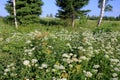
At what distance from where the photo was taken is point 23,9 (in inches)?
1078

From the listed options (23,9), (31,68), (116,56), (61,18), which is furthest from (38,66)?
(61,18)

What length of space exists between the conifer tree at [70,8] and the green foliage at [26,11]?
2603mm

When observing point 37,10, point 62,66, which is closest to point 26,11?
point 37,10

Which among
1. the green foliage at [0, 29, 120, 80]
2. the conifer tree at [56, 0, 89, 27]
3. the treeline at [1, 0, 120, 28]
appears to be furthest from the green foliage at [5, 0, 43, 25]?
the green foliage at [0, 29, 120, 80]

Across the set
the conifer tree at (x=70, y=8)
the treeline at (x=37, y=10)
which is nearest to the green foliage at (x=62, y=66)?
the treeline at (x=37, y=10)

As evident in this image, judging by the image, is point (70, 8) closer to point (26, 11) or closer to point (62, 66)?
point (26, 11)

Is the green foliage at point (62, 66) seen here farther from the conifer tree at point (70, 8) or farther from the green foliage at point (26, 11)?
the conifer tree at point (70, 8)

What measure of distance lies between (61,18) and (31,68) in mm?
24815

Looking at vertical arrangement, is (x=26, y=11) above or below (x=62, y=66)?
above

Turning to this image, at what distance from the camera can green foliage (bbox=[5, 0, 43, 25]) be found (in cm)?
2712

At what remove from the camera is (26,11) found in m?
27.2

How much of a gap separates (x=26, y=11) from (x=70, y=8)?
16.0ft

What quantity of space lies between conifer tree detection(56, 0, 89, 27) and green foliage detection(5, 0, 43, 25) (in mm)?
2603

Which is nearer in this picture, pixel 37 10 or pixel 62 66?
pixel 62 66
